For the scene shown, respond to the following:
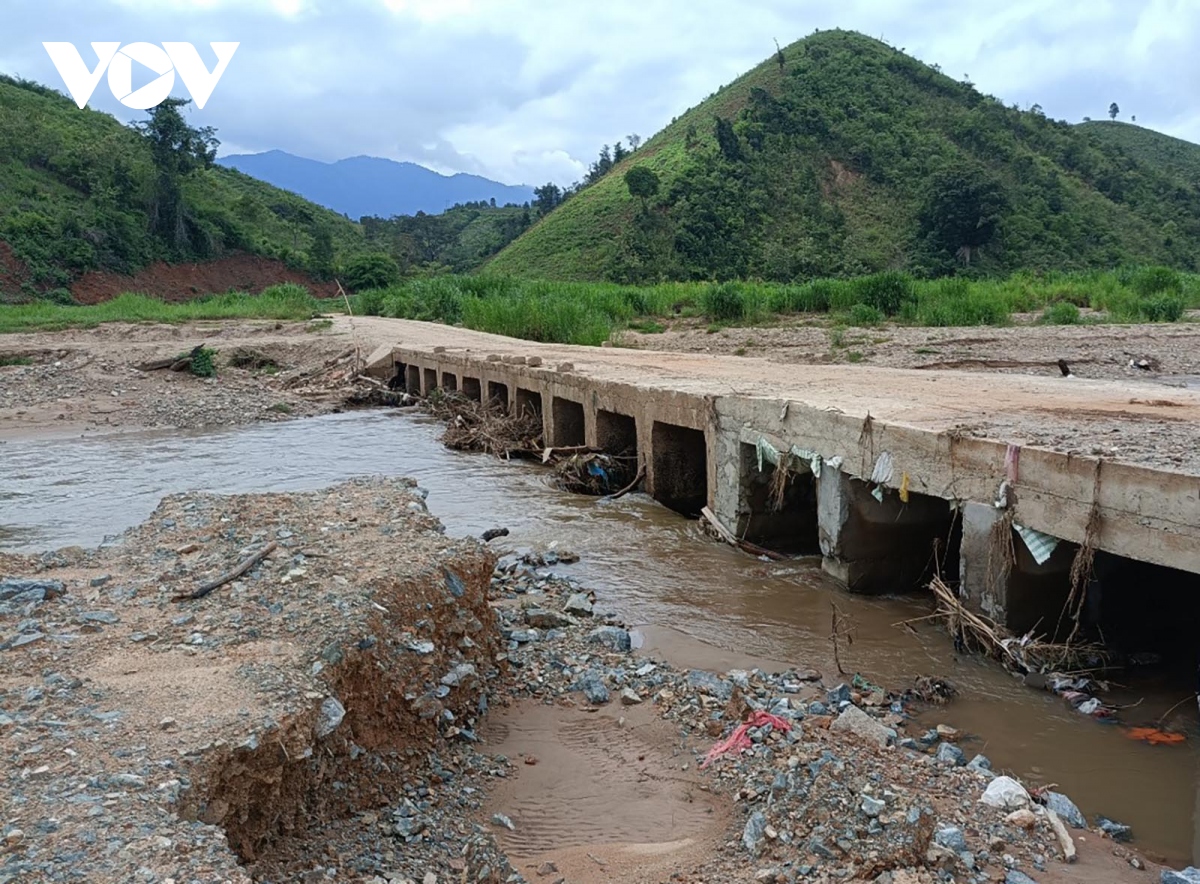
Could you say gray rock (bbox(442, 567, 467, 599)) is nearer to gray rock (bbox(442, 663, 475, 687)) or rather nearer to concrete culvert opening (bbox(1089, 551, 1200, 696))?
gray rock (bbox(442, 663, 475, 687))

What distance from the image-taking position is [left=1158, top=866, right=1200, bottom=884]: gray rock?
11.4 ft

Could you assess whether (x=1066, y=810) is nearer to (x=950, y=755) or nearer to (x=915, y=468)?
(x=950, y=755)

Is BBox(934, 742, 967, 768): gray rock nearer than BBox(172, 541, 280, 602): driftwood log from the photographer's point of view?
Yes

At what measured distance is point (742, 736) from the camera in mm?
4484

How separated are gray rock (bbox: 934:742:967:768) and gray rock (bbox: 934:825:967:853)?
0.83m

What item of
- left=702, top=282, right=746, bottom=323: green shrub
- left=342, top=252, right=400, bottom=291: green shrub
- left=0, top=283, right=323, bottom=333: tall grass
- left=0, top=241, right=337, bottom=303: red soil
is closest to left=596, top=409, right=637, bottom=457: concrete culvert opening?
left=702, top=282, right=746, bottom=323: green shrub

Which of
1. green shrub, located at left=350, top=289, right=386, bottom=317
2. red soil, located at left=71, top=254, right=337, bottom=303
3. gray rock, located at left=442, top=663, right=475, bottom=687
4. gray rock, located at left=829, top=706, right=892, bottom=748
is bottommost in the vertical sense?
gray rock, located at left=829, top=706, right=892, bottom=748

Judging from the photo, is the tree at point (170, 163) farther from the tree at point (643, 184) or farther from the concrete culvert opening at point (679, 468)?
the concrete culvert opening at point (679, 468)

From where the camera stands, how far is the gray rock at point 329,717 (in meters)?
3.52

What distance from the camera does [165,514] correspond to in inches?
239

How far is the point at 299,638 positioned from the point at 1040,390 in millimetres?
7365

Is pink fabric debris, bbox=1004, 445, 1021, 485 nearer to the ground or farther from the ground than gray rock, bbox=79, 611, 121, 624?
farther from the ground

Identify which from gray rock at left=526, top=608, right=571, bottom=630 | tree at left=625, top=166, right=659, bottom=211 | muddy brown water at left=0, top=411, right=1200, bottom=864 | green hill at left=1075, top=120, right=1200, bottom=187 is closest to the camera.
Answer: muddy brown water at left=0, top=411, right=1200, bottom=864

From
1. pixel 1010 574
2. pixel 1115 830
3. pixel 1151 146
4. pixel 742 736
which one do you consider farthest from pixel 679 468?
pixel 1151 146
